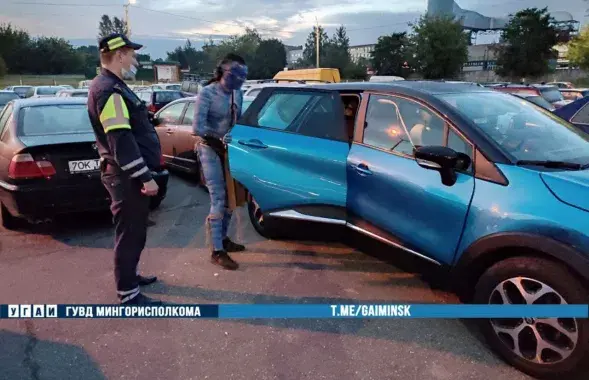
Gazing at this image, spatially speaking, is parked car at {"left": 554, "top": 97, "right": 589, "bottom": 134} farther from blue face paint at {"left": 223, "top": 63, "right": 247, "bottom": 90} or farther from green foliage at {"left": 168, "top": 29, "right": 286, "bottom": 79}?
green foliage at {"left": 168, "top": 29, "right": 286, "bottom": 79}

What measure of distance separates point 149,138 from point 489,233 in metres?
2.36

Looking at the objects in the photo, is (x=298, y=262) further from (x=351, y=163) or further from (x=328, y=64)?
(x=328, y=64)

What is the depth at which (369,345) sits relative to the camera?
2922 millimetres

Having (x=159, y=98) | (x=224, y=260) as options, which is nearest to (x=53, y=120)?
(x=224, y=260)

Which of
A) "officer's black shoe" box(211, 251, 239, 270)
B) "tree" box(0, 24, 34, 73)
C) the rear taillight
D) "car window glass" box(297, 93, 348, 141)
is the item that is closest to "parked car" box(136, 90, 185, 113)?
the rear taillight

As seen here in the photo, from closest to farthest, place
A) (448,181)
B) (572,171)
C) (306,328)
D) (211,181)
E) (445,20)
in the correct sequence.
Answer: (572,171) → (448,181) → (306,328) → (211,181) → (445,20)

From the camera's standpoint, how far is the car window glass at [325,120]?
369 centimetres

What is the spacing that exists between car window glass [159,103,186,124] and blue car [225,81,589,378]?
12.5ft

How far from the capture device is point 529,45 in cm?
4081

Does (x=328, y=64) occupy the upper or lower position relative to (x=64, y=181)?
upper

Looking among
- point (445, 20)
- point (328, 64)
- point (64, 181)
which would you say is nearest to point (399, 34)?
point (445, 20)

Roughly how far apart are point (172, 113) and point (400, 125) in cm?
562

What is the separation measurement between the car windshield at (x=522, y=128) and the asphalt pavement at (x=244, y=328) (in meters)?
0.99

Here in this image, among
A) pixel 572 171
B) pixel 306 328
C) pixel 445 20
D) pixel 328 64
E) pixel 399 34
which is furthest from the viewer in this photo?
pixel 328 64
